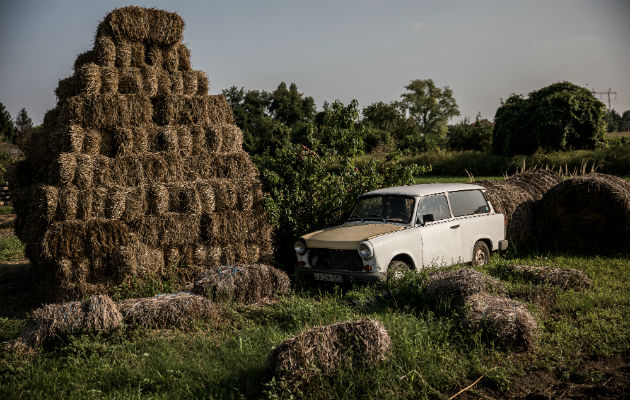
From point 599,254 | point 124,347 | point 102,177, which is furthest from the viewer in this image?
point 599,254

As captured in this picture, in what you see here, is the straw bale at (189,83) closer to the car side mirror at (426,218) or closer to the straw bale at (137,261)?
the straw bale at (137,261)

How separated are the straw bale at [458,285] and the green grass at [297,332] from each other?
8.6 inches

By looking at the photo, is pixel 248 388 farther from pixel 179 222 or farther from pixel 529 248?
pixel 529 248

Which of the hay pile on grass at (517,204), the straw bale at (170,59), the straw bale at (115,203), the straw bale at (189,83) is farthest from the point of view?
the hay pile on grass at (517,204)

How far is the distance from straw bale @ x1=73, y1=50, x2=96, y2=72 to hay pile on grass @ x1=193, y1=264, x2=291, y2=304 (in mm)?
5209

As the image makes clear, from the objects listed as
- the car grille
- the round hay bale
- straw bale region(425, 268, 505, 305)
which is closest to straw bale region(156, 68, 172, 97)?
the car grille

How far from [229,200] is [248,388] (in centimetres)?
520

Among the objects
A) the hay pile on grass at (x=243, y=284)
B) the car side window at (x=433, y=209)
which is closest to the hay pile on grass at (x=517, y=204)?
the car side window at (x=433, y=209)

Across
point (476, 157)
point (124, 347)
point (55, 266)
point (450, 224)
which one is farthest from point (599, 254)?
point (476, 157)

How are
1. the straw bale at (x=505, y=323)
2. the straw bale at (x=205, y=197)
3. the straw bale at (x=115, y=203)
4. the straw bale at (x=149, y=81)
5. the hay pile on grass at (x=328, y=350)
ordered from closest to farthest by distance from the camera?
the hay pile on grass at (x=328, y=350), the straw bale at (x=505, y=323), the straw bale at (x=115, y=203), the straw bale at (x=205, y=197), the straw bale at (x=149, y=81)

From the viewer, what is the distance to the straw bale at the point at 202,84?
404 inches

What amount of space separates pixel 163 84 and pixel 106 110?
1.41 meters

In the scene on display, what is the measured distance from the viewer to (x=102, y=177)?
8.27m

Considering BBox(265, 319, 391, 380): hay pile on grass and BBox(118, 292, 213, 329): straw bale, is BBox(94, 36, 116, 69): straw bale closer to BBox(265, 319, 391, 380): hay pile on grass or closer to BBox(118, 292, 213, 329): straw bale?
BBox(118, 292, 213, 329): straw bale
